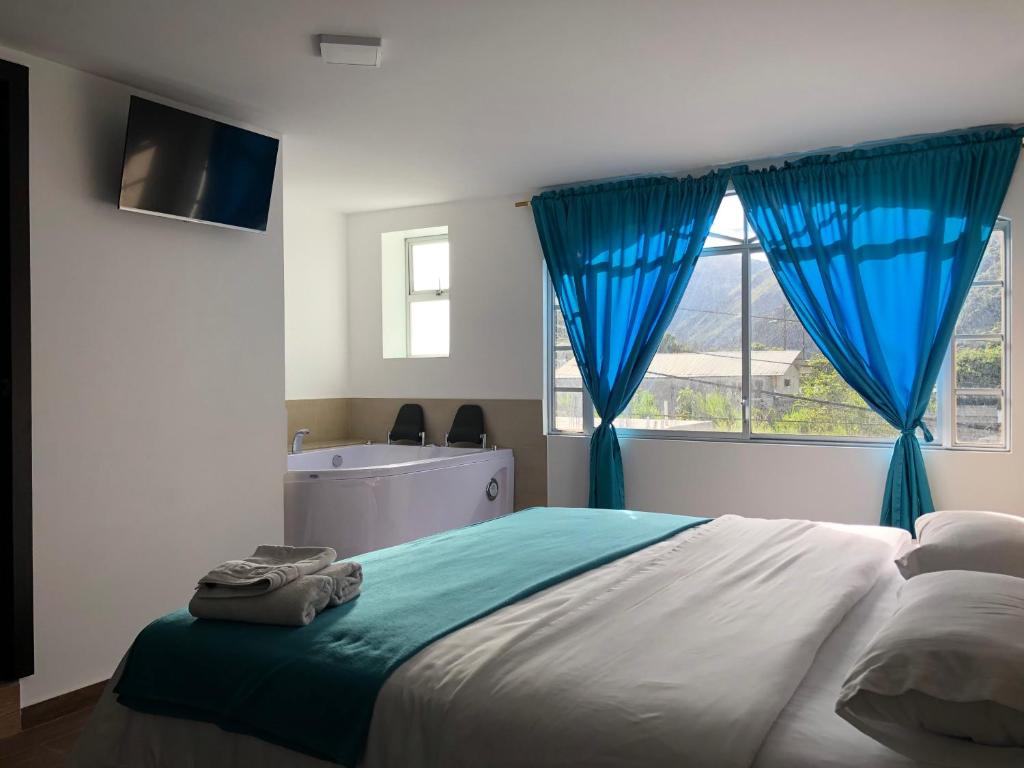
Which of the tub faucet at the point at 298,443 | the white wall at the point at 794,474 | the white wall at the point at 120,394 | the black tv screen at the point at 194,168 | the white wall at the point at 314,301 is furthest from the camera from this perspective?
the white wall at the point at 314,301

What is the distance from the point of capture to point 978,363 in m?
4.24

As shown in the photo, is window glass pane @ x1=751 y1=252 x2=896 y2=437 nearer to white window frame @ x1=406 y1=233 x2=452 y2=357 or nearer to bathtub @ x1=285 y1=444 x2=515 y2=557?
bathtub @ x1=285 y1=444 x2=515 y2=557

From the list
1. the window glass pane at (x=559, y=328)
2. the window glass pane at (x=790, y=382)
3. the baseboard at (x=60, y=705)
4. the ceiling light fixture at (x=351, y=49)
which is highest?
the ceiling light fixture at (x=351, y=49)

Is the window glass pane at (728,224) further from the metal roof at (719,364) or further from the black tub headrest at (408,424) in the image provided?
the black tub headrest at (408,424)

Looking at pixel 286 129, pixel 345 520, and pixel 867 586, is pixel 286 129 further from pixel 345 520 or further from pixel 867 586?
pixel 867 586

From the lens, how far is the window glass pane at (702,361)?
16.0ft

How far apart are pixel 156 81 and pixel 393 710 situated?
2840 millimetres

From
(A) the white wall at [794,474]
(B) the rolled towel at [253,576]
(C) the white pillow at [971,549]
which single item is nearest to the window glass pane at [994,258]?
(A) the white wall at [794,474]

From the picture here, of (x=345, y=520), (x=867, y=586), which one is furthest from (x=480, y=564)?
(x=345, y=520)

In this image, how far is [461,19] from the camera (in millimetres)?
2873

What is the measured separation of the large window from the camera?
4.23 meters

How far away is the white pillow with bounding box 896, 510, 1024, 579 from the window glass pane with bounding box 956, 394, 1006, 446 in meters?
1.89

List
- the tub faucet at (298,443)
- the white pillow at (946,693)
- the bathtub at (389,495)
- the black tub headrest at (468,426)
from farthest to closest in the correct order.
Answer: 1. the black tub headrest at (468,426)
2. the tub faucet at (298,443)
3. the bathtub at (389,495)
4. the white pillow at (946,693)

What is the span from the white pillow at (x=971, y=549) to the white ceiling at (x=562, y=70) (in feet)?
5.47
